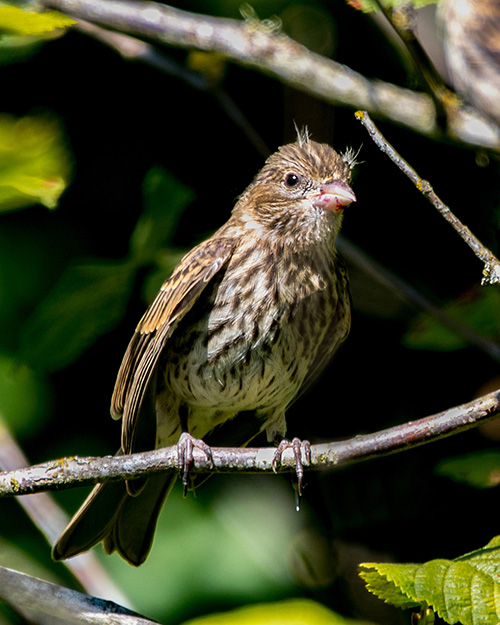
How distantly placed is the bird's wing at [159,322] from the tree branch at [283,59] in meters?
0.68

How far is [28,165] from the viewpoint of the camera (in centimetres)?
194

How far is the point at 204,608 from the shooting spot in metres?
3.96

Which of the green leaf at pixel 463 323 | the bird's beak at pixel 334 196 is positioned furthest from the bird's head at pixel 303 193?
the green leaf at pixel 463 323

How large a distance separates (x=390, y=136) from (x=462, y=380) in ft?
3.80

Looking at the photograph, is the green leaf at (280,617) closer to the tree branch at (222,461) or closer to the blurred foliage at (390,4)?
the tree branch at (222,461)

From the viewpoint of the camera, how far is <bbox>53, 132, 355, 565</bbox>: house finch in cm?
321

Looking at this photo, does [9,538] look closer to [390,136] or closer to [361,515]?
[361,515]

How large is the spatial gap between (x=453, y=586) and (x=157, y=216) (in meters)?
1.91

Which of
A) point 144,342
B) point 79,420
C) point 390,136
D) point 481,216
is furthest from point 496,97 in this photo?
point 79,420

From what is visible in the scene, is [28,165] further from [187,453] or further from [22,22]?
[187,453]

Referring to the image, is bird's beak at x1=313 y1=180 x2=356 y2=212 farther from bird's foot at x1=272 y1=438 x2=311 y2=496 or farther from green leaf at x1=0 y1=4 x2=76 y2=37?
green leaf at x1=0 y1=4 x2=76 y2=37

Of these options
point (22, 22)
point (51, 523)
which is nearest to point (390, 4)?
point (22, 22)

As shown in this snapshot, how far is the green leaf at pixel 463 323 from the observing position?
3203 millimetres

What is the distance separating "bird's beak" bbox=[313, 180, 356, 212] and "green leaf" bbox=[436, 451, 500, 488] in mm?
923
